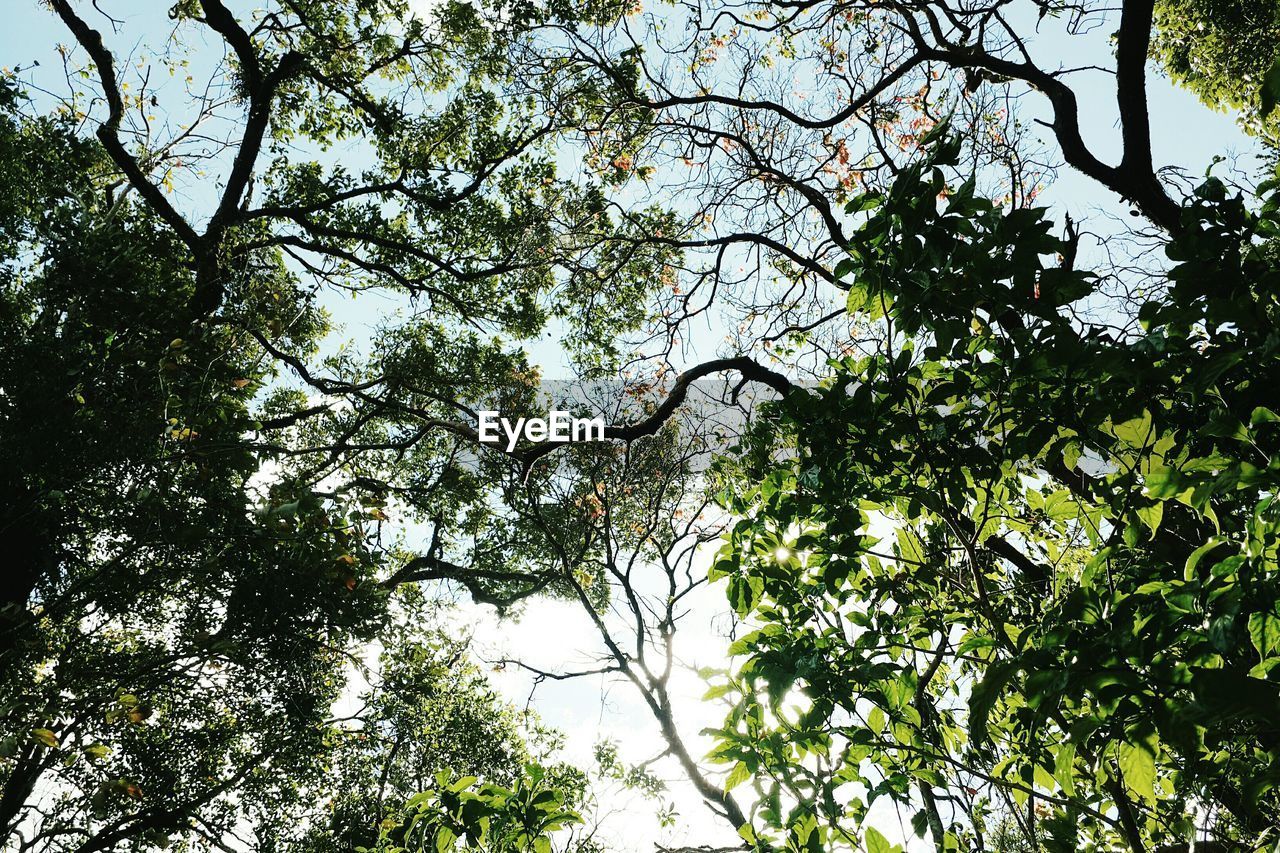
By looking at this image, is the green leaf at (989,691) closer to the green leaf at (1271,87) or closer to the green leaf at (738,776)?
the green leaf at (738,776)

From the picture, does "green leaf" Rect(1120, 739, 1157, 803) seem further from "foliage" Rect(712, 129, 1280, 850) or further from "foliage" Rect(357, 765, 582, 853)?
"foliage" Rect(357, 765, 582, 853)

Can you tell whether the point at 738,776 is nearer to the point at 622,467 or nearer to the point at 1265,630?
the point at 1265,630

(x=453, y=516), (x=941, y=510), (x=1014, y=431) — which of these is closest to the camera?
(x=1014, y=431)

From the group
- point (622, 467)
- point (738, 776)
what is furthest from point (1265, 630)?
point (622, 467)

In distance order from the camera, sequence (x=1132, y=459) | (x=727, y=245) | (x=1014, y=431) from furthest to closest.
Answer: (x=727, y=245), (x=1014, y=431), (x=1132, y=459)

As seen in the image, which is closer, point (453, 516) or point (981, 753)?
point (981, 753)

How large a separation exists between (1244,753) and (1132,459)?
88 cm

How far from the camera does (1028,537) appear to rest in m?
2.51

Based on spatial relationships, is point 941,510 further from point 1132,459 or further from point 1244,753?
point 1244,753

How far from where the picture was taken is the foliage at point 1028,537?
128 cm

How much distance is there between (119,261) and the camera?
3994mm

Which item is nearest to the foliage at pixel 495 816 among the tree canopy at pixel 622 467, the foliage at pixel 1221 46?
the tree canopy at pixel 622 467

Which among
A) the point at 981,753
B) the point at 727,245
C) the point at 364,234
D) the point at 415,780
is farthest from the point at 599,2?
the point at 415,780

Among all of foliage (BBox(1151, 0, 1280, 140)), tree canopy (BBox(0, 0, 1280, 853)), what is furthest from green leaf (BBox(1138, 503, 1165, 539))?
foliage (BBox(1151, 0, 1280, 140))
